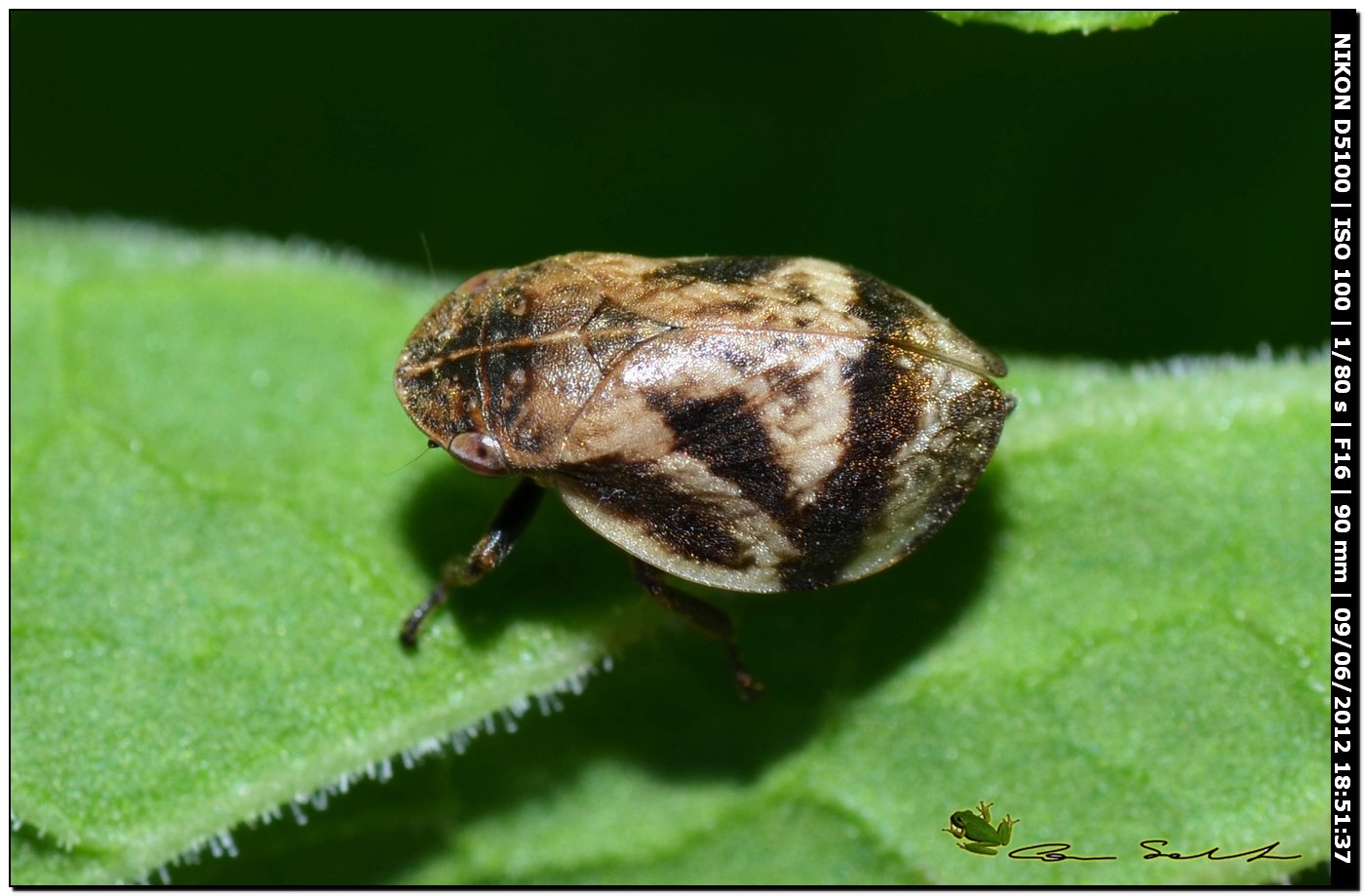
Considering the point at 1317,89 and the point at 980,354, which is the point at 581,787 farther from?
the point at 1317,89

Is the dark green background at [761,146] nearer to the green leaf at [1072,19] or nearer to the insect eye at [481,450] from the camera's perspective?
the green leaf at [1072,19]

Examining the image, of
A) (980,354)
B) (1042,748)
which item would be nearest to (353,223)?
(980,354)

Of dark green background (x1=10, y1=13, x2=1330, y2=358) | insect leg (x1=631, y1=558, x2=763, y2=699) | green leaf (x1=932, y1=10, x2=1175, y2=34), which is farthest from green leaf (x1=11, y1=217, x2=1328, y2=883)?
green leaf (x1=932, y1=10, x2=1175, y2=34)

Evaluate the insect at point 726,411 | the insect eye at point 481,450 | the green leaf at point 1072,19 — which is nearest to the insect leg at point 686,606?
the insect at point 726,411

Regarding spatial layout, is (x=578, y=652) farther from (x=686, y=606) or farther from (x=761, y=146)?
(x=761, y=146)

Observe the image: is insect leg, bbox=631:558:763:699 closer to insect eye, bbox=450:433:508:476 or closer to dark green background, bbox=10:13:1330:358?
insect eye, bbox=450:433:508:476
